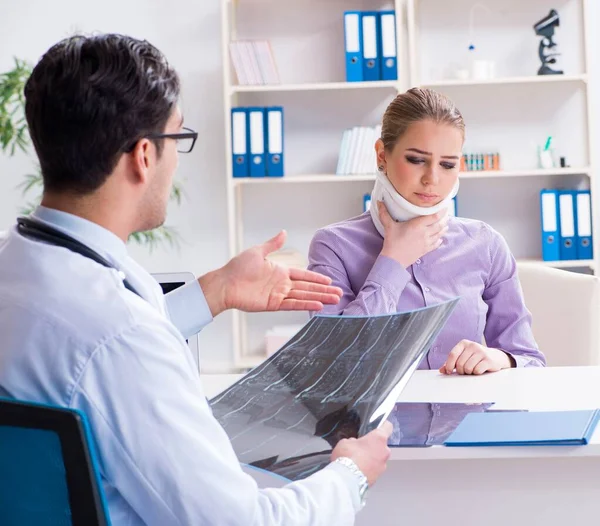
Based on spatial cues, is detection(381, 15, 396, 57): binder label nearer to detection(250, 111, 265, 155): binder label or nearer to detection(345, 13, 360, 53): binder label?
detection(345, 13, 360, 53): binder label

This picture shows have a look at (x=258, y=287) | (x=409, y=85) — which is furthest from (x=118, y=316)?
(x=409, y=85)

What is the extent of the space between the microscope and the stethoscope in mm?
3437

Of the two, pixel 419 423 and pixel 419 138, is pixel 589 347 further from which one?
pixel 419 423

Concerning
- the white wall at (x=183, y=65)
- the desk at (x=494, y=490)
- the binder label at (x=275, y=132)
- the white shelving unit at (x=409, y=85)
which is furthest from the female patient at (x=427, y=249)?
the white wall at (x=183, y=65)

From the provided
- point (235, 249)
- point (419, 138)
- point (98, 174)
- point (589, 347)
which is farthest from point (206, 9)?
point (98, 174)

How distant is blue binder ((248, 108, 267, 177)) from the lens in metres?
3.91

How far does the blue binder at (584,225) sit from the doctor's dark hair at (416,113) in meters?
2.01

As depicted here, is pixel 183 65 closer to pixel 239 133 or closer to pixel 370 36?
pixel 239 133

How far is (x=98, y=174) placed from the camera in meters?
0.94

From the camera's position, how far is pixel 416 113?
79.2 inches

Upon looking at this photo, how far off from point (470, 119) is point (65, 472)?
3.64 m

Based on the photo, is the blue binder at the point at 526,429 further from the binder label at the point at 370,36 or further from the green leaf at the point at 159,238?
the green leaf at the point at 159,238

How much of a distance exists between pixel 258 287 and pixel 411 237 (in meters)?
0.71

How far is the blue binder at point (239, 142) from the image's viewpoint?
12.8 ft
